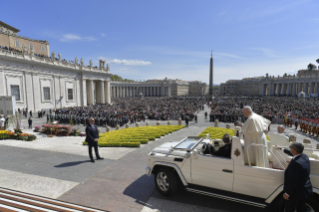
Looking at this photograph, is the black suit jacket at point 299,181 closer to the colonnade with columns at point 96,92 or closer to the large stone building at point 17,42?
the large stone building at point 17,42

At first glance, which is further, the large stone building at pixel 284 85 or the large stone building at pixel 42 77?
the large stone building at pixel 284 85

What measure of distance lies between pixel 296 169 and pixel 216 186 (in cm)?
186

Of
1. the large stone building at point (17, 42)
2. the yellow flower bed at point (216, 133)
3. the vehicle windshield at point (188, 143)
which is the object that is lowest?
the yellow flower bed at point (216, 133)

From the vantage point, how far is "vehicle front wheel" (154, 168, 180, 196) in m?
5.21

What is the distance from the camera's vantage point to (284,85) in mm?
105188

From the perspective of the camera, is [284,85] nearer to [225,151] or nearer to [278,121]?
[278,121]

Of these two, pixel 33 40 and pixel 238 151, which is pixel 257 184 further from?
pixel 33 40

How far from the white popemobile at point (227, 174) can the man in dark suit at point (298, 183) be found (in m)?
0.34

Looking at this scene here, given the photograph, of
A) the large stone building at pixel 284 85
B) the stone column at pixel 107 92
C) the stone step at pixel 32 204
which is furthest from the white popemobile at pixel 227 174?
the large stone building at pixel 284 85

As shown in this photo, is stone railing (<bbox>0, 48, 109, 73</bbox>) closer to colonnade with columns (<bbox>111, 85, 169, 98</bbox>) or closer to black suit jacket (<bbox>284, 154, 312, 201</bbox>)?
black suit jacket (<bbox>284, 154, 312, 201</bbox>)

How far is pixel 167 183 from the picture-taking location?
5.35 m

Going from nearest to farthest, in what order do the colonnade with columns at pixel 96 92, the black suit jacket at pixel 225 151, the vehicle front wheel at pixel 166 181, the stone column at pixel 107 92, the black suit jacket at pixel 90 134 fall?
the black suit jacket at pixel 225 151, the vehicle front wheel at pixel 166 181, the black suit jacket at pixel 90 134, the colonnade with columns at pixel 96 92, the stone column at pixel 107 92

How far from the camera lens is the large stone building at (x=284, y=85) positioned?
83500 millimetres

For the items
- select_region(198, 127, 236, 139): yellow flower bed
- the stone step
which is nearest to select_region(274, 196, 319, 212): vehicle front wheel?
the stone step
